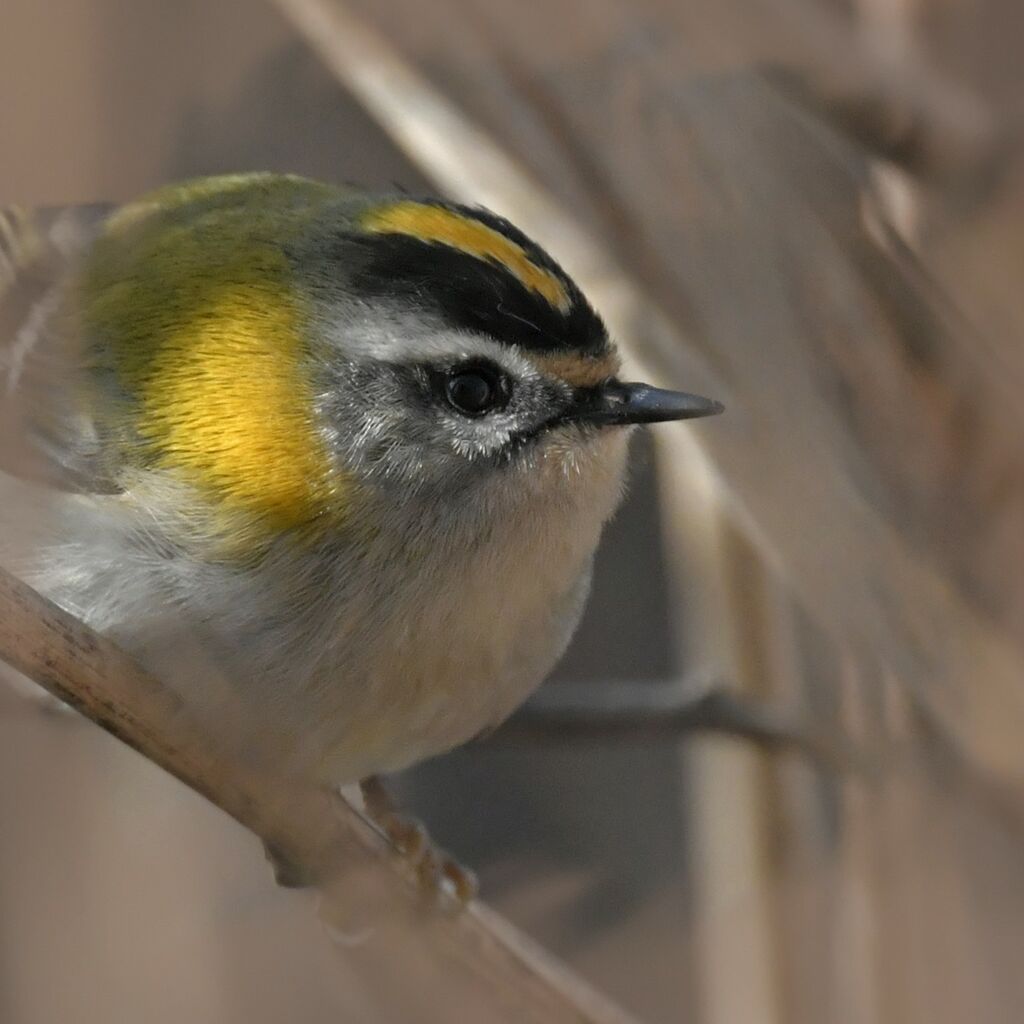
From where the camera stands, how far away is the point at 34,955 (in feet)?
5.43

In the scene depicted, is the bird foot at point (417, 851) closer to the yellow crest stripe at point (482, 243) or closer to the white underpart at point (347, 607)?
the white underpart at point (347, 607)

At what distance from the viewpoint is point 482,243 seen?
4.10 feet

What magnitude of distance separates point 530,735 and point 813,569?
38 centimetres

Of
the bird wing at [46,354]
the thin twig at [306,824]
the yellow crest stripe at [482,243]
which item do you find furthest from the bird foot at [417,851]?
the yellow crest stripe at [482,243]

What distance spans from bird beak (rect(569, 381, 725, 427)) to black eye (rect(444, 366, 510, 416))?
0.22 feet

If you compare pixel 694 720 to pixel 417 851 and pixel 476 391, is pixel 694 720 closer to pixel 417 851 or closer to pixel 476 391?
pixel 417 851

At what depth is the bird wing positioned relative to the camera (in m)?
1.32

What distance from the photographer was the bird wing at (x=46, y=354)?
132 centimetres

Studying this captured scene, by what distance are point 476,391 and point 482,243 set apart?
13cm

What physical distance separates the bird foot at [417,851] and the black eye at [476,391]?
48 cm

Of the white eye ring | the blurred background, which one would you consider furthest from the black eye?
the blurred background

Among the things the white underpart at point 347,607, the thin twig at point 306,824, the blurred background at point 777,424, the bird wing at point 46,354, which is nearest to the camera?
the thin twig at point 306,824

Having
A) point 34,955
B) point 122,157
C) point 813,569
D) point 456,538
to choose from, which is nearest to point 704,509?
point 813,569

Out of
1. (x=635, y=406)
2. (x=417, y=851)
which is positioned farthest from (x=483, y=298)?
(x=417, y=851)
